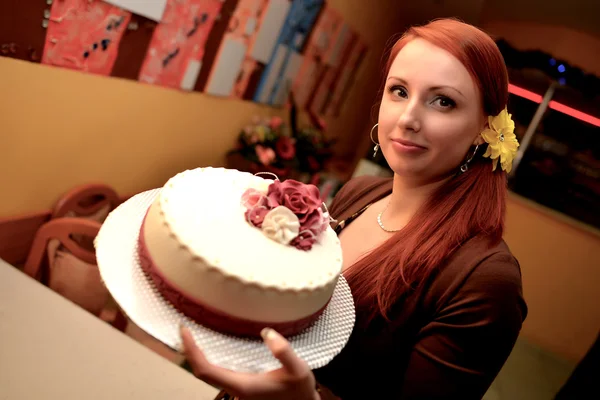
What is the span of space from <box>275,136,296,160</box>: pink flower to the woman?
1685 millimetres

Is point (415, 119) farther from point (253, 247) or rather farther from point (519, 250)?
point (519, 250)

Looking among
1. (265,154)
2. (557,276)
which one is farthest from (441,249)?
(557,276)

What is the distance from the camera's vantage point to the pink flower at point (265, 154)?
2.74 metres

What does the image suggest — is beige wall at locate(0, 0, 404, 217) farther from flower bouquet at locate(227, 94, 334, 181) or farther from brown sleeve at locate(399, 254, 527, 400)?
brown sleeve at locate(399, 254, 527, 400)

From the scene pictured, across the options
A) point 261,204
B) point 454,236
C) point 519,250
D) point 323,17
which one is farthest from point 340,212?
point 519,250

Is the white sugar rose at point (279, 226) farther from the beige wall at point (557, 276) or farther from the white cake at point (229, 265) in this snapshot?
the beige wall at point (557, 276)

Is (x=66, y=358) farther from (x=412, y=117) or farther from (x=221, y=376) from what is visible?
(x=412, y=117)

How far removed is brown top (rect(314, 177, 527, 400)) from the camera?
37.3 inches

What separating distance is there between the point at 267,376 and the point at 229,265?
173 millimetres

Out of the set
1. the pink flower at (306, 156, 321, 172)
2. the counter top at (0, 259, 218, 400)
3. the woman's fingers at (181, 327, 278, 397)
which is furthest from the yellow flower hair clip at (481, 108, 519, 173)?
the pink flower at (306, 156, 321, 172)

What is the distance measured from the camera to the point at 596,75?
142 inches

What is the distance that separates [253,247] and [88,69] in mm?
1243

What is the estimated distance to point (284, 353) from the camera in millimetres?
680

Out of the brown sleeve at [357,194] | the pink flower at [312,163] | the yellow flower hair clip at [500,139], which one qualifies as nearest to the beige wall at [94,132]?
the pink flower at [312,163]
